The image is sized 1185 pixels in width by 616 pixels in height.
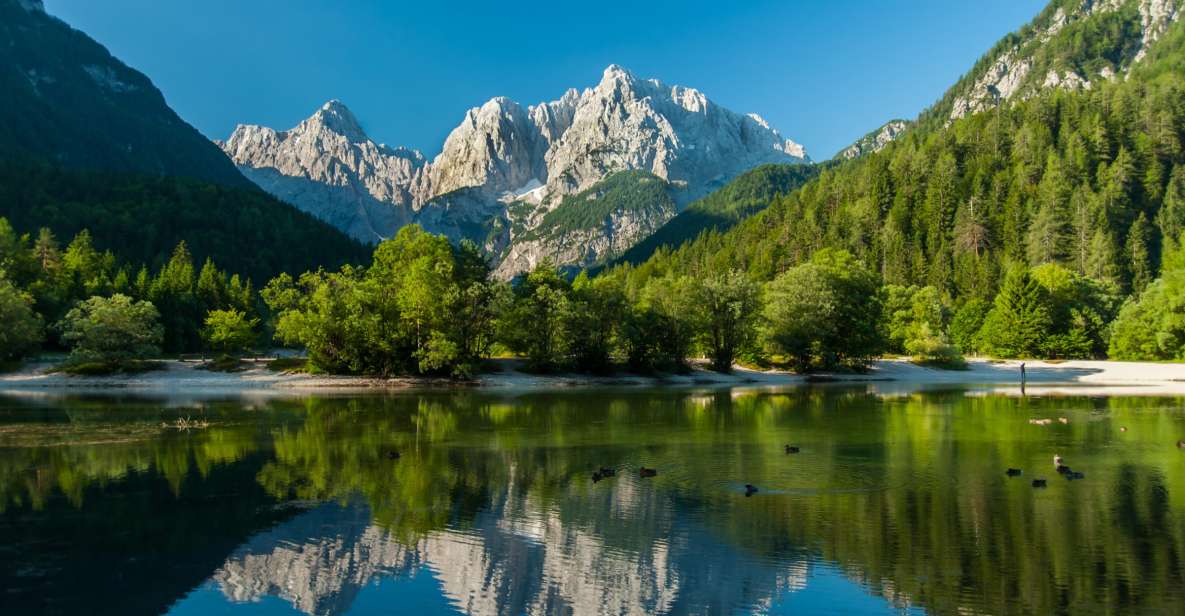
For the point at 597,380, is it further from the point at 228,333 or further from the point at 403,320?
the point at 228,333

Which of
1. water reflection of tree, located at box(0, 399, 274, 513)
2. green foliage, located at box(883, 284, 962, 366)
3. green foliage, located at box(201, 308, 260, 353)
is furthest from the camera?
green foliage, located at box(883, 284, 962, 366)

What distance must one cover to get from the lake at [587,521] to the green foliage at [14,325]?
4865cm

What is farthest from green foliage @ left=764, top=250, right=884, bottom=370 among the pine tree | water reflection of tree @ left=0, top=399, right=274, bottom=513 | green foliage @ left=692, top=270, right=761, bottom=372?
the pine tree

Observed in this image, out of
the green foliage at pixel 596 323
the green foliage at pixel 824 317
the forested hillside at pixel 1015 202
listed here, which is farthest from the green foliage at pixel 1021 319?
the green foliage at pixel 596 323

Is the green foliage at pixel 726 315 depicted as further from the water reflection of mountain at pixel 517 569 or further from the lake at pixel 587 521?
the water reflection of mountain at pixel 517 569

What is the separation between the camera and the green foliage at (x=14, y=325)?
76.9m

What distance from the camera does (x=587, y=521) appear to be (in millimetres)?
19484

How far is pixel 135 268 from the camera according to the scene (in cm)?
17250

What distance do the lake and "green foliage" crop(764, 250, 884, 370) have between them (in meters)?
54.3

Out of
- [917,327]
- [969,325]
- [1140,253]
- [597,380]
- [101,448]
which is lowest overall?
[101,448]

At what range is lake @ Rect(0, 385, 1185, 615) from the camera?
13695 millimetres

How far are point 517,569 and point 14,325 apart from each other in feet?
279

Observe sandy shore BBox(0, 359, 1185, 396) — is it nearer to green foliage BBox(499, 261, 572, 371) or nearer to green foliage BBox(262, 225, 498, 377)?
green foliage BBox(499, 261, 572, 371)

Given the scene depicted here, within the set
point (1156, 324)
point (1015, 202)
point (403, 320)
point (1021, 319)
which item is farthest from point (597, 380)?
point (1015, 202)
